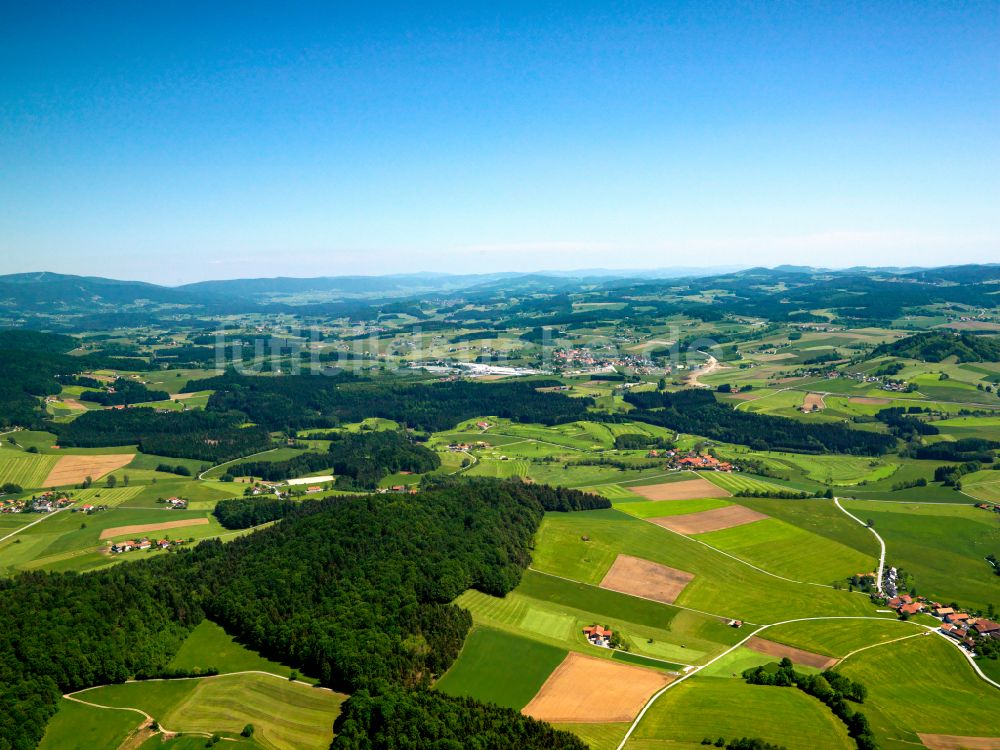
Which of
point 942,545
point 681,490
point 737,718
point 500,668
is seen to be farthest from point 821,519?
point 500,668

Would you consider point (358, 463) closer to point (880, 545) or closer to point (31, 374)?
point (880, 545)

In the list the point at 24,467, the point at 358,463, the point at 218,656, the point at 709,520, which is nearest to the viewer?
the point at 218,656

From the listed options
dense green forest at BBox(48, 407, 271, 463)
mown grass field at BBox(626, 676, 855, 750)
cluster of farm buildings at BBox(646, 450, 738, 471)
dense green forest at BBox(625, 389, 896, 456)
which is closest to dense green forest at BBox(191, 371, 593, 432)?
dense green forest at BBox(48, 407, 271, 463)

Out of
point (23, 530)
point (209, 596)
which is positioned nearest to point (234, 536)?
point (209, 596)

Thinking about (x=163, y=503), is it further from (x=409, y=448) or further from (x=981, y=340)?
(x=981, y=340)

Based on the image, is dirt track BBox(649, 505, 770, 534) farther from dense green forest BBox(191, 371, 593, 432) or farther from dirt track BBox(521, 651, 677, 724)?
dense green forest BBox(191, 371, 593, 432)

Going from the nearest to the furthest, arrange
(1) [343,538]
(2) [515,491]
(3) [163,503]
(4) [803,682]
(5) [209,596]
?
(4) [803,682] < (5) [209,596] < (1) [343,538] < (2) [515,491] < (3) [163,503]

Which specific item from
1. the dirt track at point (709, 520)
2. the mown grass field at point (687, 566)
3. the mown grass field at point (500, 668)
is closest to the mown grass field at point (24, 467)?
the mown grass field at point (687, 566)
